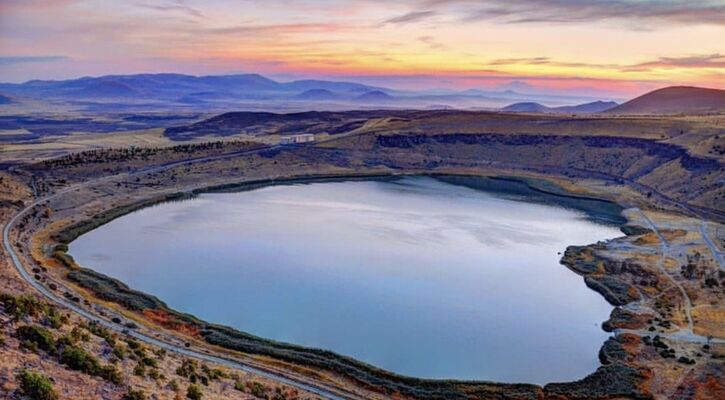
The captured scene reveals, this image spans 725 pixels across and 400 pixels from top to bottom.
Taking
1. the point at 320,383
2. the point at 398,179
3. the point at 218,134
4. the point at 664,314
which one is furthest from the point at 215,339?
the point at 218,134

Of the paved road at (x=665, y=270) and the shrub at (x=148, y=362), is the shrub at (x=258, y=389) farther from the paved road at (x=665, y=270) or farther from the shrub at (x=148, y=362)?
the paved road at (x=665, y=270)

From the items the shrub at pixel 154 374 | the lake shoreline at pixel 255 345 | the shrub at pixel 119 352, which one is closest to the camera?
the shrub at pixel 154 374

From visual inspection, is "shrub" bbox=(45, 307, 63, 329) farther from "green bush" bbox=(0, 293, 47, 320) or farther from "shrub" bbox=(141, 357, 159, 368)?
"shrub" bbox=(141, 357, 159, 368)

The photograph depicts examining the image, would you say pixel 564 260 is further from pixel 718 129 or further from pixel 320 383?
pixel 718 129

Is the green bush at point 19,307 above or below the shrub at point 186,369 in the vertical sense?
above

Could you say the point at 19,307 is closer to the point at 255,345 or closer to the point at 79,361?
the point at 79,361

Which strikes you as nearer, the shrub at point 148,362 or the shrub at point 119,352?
the shrub at point 119,352

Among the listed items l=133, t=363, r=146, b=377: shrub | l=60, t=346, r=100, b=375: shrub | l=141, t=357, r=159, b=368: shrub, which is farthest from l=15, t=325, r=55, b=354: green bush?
l=141, t=357, r=159, b=368: shrub

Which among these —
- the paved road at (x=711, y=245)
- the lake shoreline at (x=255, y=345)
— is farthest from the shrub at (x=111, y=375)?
the paved road at (x=711, y=245)
